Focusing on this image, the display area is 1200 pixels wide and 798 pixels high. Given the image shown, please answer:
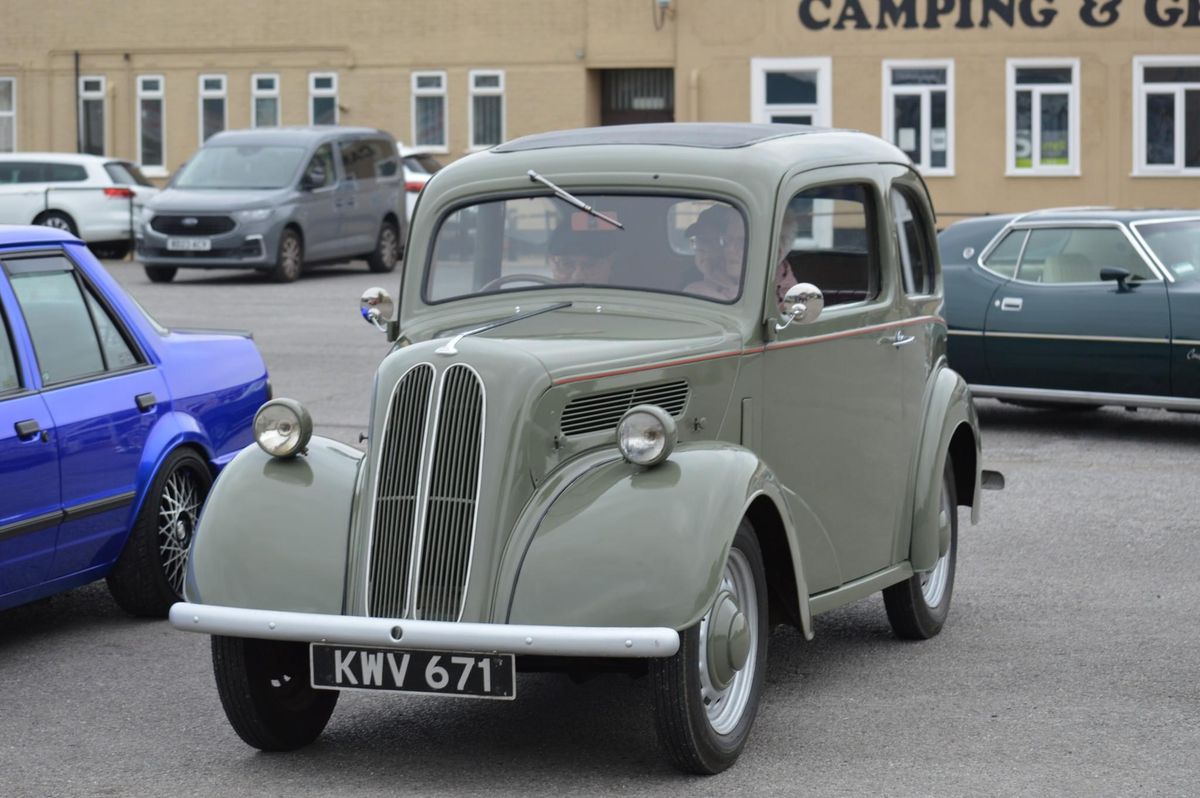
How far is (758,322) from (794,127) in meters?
1.36

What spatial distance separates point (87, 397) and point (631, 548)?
2.98 m

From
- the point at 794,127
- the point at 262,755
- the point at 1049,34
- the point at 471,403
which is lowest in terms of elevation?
the point at 262,755

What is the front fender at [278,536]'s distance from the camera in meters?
5.88

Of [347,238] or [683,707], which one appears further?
[347,238]

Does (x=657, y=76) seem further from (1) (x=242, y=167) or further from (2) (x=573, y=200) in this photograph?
(2) (x=573, y=200)

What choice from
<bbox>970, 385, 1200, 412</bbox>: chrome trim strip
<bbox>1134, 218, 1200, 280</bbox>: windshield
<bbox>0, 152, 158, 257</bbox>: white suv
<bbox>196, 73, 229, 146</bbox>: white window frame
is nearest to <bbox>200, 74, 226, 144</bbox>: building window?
<bbox>196, 73, 229, 146</bbox>: white window frame

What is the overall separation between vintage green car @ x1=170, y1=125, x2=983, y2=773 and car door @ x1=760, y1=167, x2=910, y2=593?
12 millimetres

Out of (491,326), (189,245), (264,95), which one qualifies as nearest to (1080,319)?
(491,326)

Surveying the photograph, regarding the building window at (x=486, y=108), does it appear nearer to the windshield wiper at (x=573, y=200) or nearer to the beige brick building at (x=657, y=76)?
the beige brick building at (x=657, y=76)

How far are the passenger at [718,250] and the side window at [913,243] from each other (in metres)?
1.16

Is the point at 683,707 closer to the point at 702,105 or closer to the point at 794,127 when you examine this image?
the point at 794,127

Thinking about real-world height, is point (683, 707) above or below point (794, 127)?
below

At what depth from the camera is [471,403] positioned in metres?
5.88

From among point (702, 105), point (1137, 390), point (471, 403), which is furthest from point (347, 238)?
point (471, 403)
